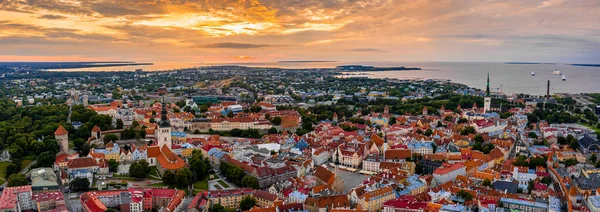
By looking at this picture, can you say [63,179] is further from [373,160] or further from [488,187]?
[488,187]

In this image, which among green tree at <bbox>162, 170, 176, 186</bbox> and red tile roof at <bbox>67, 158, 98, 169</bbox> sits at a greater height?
red tile roof at <bbox>67, 158, 98, 169</bbox>

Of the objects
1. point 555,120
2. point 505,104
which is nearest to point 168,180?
point 555,120

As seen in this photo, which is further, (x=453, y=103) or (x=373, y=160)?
(x=453, y=103)

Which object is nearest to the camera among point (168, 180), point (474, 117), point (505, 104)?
point (168, 180)

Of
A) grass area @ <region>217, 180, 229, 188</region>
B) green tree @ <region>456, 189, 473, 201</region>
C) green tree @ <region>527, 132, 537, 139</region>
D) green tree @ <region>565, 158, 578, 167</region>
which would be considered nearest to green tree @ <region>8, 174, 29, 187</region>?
grass area @ <region>217, 180, 229, 188</region>

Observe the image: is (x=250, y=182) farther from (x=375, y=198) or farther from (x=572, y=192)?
(x=572, y=192)

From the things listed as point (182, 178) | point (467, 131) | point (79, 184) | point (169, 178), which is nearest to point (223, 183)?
point (182, 178)

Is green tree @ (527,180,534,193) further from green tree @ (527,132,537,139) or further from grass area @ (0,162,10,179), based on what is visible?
grass area @ (0,162,10,179)

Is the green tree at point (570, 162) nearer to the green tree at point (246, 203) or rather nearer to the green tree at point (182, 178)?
the green tree at point (246, 203)
